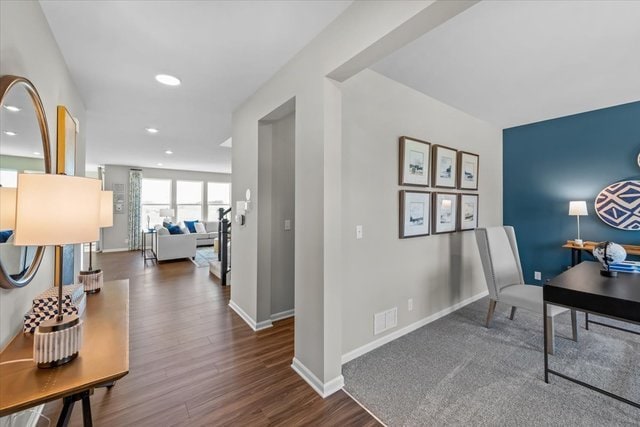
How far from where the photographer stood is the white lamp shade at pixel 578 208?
10.9ft

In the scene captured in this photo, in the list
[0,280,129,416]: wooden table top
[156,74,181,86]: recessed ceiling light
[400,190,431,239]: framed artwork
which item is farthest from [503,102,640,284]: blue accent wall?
[0,280,129,416]: wooden table top

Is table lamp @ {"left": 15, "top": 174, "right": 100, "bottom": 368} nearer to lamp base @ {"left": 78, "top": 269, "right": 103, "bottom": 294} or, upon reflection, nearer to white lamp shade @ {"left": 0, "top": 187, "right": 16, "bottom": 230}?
white lamp shade @ {"left": 0, "top": 187, "right": 16, "bottom": 230}

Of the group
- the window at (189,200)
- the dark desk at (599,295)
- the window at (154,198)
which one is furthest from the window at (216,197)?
the dark desk at (599,295)

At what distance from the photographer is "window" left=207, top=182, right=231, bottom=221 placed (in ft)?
31.0

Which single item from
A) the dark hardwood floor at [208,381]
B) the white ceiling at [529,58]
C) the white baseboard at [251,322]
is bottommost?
the dark hardwood floor at [208,381]

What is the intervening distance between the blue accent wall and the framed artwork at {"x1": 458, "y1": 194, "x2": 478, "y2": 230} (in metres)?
1.00

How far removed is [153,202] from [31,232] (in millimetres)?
8554

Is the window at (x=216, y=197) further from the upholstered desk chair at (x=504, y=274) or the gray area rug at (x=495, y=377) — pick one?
the upholstered desk chair at (x=504, y=274)

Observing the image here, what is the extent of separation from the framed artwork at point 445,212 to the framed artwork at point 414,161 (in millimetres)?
304

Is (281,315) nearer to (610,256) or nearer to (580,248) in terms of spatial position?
(610,256)

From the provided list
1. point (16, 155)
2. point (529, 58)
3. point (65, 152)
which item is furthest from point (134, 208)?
point (529, 58)

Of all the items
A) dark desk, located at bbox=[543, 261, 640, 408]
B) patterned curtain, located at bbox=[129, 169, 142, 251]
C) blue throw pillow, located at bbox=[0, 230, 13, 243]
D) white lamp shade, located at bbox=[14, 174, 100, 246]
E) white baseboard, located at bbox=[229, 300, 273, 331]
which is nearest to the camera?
white lamp shade, located at bbox=[14, 174, 100, 246]

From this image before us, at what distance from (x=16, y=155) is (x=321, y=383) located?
6.91 feet

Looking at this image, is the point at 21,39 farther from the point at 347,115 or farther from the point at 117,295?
the point at 347,115
